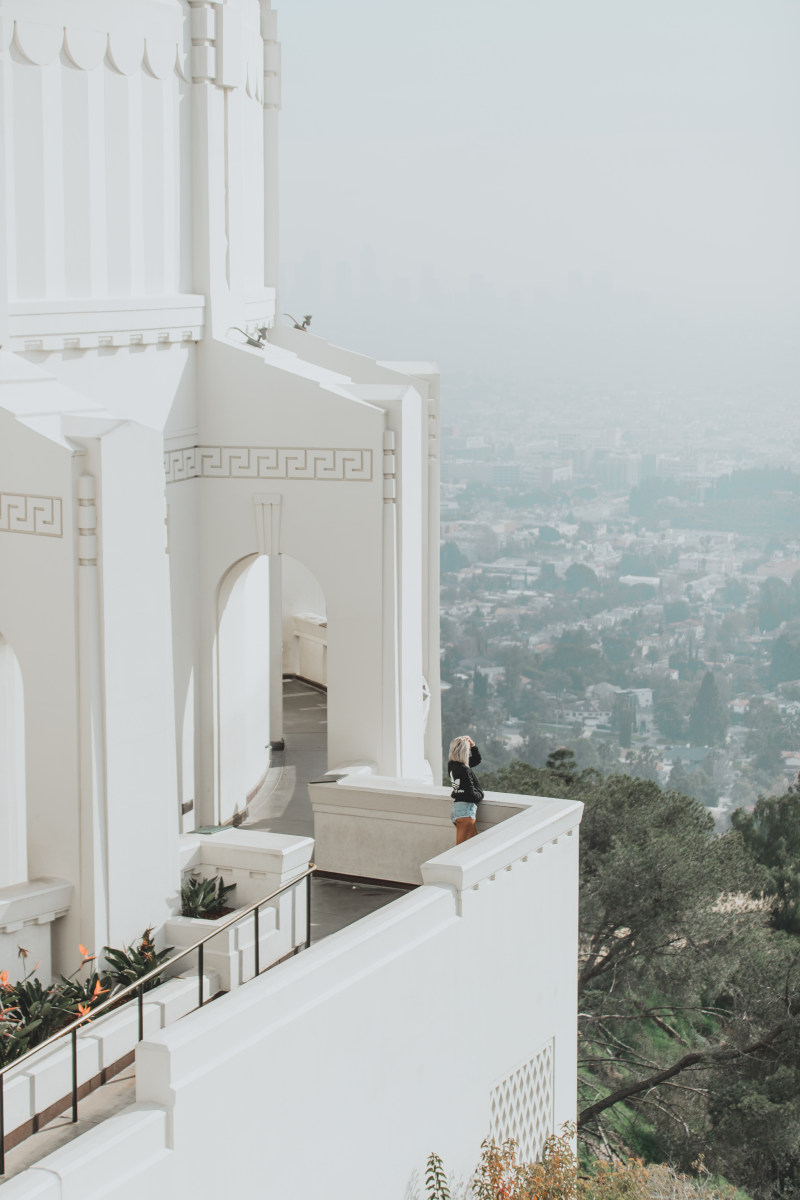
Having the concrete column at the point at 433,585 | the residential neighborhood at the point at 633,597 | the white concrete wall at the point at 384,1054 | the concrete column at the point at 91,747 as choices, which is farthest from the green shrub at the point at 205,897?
the residential neighborhood at the point at 633,597

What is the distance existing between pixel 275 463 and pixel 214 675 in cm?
201

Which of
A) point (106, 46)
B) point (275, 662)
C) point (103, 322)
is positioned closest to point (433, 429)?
point (275, 662)

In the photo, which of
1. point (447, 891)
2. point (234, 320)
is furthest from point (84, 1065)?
point (234, 320)

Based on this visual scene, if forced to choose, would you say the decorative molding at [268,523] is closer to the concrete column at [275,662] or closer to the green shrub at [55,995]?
the concrete column at [275,662]

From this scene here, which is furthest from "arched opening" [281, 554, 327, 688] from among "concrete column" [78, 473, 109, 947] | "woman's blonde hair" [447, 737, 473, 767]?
"concrete column" [78, 473, 109, 947]

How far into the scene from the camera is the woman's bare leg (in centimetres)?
1141

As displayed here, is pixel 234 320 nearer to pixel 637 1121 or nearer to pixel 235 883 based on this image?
pixel 235 883

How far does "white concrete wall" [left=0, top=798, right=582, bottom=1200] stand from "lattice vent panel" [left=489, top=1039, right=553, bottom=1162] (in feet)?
0.06

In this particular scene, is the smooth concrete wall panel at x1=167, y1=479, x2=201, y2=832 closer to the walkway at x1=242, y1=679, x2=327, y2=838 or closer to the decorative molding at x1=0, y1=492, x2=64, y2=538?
the walkway at x1=242, y1=679, x2=327, y2=838

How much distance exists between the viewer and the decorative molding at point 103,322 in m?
11.0

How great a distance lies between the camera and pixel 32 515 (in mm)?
9367

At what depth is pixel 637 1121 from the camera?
2745 centimetres

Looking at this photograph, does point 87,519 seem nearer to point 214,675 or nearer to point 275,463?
point 275,463

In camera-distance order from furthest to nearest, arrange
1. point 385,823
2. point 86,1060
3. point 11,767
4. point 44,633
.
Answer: point 385,823 → point 11,767 → point 44,633 → point 86,1060
